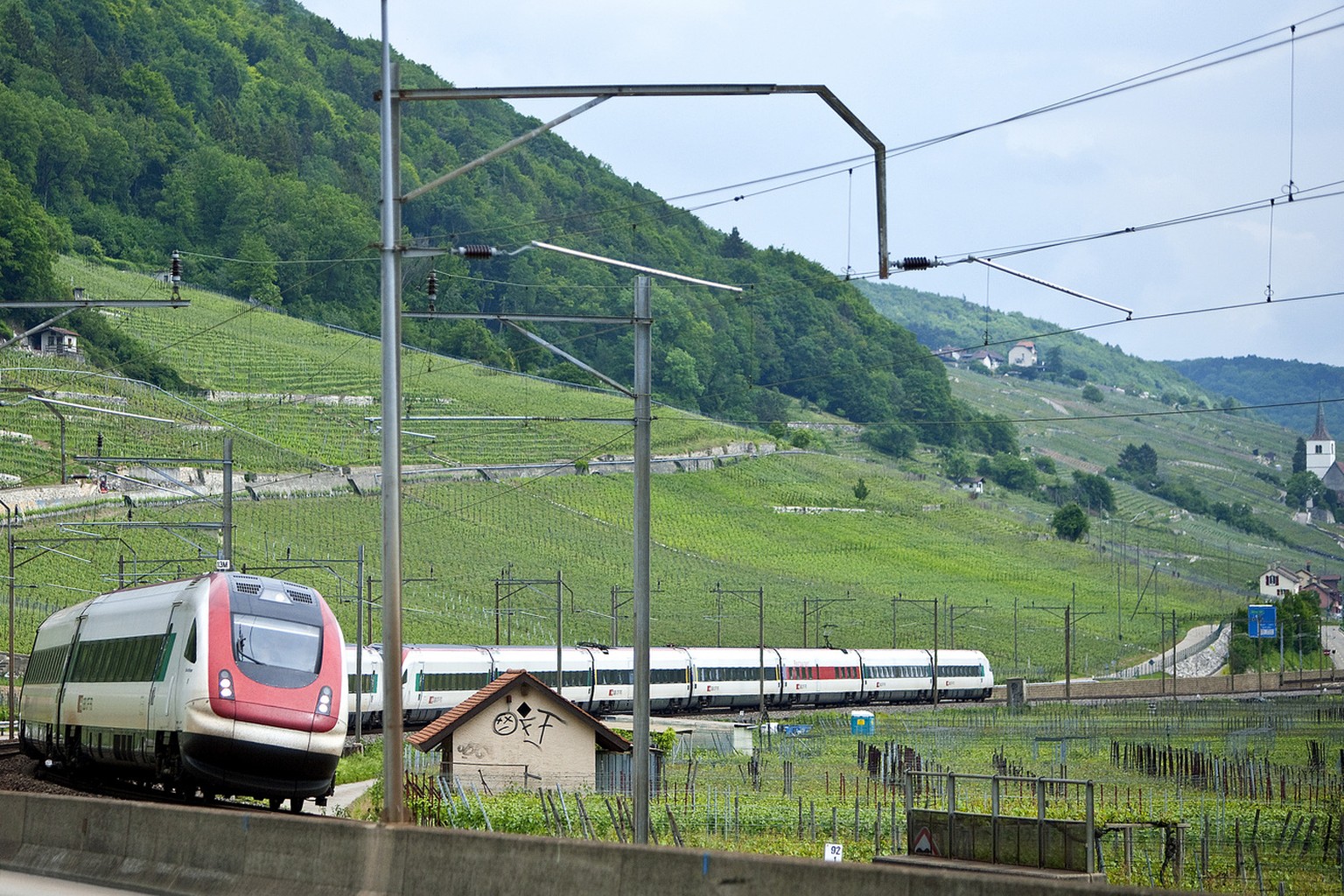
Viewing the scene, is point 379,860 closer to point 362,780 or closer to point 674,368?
point 362,780

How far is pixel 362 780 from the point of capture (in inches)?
1852

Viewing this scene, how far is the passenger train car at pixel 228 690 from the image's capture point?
945 inches

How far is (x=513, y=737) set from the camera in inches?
1553

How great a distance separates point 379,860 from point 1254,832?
24.7 m

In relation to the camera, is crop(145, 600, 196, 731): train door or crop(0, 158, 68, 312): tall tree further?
crop(0, 158, 68, 312): tall tree

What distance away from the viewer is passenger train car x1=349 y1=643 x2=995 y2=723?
215ft

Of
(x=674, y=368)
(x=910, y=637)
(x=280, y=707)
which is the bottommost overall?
(x=910, y=637)

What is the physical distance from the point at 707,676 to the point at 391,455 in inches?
2537

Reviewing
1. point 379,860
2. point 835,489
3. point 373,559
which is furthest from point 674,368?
point 379,860

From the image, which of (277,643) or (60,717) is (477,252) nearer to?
(277,643)

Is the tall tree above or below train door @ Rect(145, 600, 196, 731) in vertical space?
above

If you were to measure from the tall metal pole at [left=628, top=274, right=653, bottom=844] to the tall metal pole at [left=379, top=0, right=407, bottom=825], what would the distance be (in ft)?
21.1

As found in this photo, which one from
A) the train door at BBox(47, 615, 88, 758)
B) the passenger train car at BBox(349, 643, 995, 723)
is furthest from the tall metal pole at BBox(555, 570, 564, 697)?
the train door at BBox(47, 615, 88, 758)

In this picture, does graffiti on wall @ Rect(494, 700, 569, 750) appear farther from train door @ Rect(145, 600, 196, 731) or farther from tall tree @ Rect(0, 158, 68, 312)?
tall tree @ Rect(0, 158, 68, 312)
